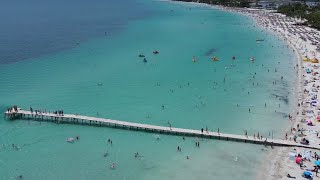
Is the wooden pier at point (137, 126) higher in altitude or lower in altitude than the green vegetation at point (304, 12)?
lower

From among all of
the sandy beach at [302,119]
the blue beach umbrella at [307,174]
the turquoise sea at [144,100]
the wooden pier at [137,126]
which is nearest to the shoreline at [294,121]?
the sandy beach at [302,119]

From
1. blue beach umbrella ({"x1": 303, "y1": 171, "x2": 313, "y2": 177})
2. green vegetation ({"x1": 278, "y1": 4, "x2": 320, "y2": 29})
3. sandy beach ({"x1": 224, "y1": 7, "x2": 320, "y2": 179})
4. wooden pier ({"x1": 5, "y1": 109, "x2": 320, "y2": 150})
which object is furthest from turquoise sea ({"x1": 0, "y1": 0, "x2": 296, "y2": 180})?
green vegetation ({"x1": 278, "y1": 4, "x2": 320, "y2": 29})

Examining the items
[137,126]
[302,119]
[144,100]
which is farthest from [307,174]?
[144,100]

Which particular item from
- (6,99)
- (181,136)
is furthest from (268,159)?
(6,99)

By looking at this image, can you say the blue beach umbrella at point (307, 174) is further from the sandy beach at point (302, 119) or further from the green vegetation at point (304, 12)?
the green vegetation at point (304, 12)

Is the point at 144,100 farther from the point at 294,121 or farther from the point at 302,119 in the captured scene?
the point at 302,119

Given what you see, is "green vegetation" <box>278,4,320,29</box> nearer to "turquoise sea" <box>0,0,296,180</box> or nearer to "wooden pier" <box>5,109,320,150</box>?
"turquoise sea" <box>0,0,296,180</box>

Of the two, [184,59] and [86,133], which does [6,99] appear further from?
[184,59]
